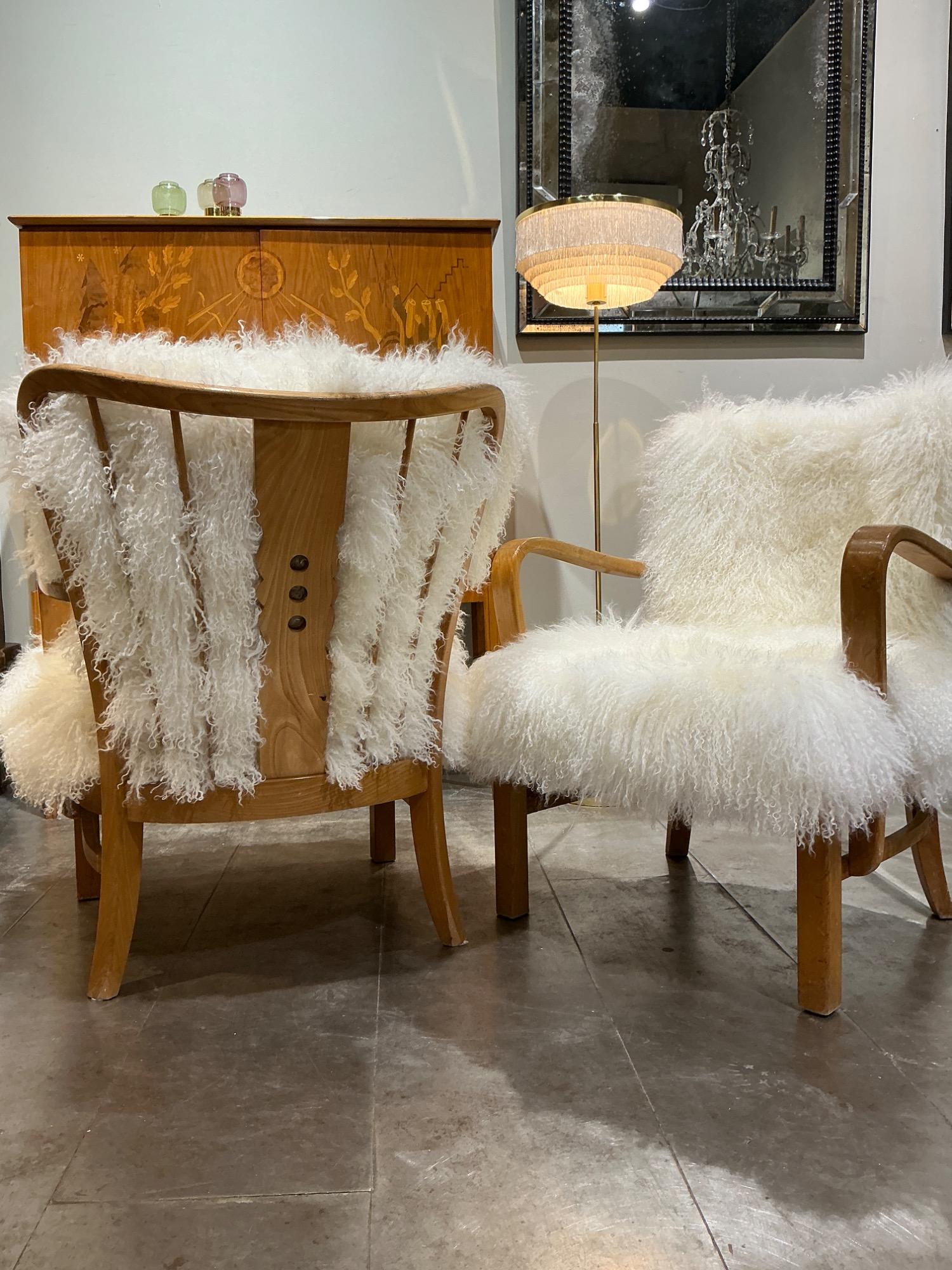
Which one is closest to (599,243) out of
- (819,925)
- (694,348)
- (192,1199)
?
(694,348)

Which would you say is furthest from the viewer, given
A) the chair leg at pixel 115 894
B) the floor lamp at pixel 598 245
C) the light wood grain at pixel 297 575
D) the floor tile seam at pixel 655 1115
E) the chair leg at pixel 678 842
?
the floor lamp at pixel 598 245

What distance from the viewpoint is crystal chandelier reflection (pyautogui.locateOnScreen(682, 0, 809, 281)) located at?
266cm

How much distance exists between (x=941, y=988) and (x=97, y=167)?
2.78 meters

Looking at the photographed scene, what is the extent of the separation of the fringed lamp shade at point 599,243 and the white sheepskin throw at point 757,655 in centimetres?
44

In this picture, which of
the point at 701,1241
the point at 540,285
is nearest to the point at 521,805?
the point at 701,1241

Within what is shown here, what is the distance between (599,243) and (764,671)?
4.24 ft

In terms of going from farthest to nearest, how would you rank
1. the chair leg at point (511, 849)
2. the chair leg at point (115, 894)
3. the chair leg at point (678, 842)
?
the chair leg at point (678, 842) < the chair leg at point (511, 849) < the chair leg at point (115, 894)

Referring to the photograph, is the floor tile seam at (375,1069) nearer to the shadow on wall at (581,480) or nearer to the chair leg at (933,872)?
the chair leg at (933,872)

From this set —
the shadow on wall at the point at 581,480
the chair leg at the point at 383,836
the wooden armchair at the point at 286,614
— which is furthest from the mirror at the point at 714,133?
the wooden armchair at the point at 286,614

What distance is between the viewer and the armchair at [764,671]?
117 centimetres

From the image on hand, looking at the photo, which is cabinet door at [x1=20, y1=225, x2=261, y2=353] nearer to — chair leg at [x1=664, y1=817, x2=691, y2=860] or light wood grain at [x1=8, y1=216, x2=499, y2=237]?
light wood grain at [x1=8, y1=216, x2=499, y2=237]

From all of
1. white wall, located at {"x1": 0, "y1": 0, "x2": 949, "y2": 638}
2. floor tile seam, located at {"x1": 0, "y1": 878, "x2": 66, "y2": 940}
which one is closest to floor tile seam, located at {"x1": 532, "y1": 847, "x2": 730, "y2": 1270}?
floor tile seam, located at {"x1": 0, "y1": 878, "x2": 66, "y2": 940}

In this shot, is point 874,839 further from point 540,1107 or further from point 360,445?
point 360,445

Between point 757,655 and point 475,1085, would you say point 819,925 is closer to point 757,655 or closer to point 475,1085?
point 757,655
